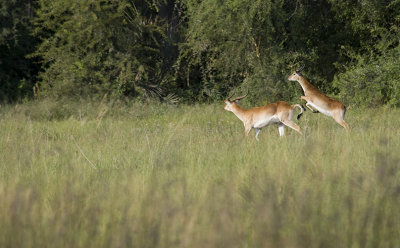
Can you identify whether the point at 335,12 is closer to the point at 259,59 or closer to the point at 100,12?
the point at 259,59

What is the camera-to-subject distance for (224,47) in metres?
16.5

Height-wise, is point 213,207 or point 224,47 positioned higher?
point 224,47

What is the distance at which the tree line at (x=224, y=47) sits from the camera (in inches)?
585

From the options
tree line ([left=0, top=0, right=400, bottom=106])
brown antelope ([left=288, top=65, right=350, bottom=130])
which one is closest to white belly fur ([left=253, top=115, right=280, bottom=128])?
brown antelope ([left=288, top=65, right=350, bottom=130])

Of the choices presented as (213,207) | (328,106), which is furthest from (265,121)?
(213,207)

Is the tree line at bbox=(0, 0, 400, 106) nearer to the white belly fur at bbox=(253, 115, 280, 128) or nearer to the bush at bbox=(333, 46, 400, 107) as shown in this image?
the bush at bbox=(333, 46, 400, 107)

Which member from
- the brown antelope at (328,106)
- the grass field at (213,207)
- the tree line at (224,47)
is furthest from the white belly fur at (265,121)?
the tree line at (224,47)

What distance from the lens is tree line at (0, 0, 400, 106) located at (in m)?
14.9

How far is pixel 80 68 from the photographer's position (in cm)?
1720

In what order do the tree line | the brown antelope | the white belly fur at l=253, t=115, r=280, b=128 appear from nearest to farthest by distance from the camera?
the white belly fur at l=253, t=115, r=280, b=128 < the brown antelope < the tree line

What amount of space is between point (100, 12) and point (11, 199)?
14129 mm

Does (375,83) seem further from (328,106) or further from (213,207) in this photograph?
(213,207)

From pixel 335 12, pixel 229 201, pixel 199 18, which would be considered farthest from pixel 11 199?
pixel 335 12

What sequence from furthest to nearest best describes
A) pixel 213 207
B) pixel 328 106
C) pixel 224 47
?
pixel 224 47, pixel 328 106, pixel 213 207
